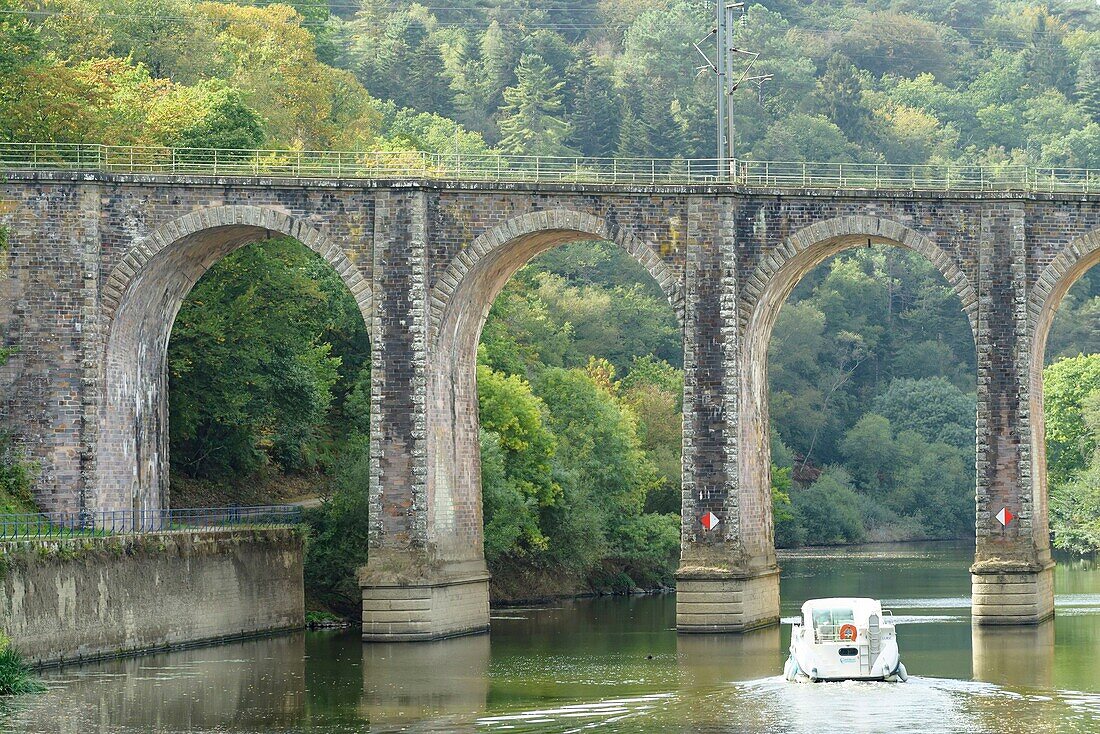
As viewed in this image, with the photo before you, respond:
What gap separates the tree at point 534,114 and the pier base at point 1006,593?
3380 inches

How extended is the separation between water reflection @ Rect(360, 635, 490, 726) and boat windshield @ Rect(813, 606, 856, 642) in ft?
25.6

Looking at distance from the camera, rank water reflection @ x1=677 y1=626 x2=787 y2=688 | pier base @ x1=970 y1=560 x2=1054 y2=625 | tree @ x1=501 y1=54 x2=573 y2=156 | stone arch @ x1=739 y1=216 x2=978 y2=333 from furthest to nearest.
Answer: tree @ x1=501 y1=54 x2=573 y2=156
stone arch @ x1=739 y1=216 x2=978 y2=333
pier base @ x1=970 y1=560 x2=1054 y2=625
water reflection @ x1=677 y1=626 x2=787 y2=688

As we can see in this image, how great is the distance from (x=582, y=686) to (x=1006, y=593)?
57.0 feet

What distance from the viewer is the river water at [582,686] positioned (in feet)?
144

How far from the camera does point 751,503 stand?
65625mm

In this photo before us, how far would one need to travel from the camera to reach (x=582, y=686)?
51.7m

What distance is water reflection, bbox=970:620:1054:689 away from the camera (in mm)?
51500

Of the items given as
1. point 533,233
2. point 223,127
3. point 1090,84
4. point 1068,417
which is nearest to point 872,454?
point 1068,417

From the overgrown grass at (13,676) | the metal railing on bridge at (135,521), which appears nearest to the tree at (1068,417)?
the metal railing on bridge at (135,521)

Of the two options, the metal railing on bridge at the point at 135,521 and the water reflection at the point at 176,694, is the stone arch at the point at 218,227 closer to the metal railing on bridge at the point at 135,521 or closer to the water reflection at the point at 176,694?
the metal railing on bridge at the point at 135,521

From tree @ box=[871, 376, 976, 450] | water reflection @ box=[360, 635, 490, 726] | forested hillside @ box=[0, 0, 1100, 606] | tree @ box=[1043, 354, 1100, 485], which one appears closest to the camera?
water reflection @ box=[360, 635, 490, 726]

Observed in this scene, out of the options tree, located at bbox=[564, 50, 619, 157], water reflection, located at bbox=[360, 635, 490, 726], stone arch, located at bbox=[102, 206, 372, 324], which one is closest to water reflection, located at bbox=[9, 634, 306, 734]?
water reflection, located at bbox=[360, 635, 490, 726]

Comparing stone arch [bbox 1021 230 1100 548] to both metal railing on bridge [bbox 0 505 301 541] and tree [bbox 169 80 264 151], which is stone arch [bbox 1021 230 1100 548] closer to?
metal railing on bridge [bbox 0 505 301 541]

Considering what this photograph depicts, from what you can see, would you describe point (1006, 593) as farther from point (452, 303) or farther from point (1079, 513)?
point (1079, 513)
